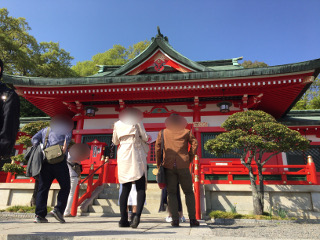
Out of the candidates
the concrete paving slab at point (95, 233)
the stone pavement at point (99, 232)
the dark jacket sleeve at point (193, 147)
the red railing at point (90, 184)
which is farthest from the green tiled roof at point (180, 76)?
the concrete paving slab at point (95, 233)

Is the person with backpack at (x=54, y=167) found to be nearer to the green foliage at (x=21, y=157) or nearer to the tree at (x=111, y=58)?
the green foliage at (x=21, y=157)

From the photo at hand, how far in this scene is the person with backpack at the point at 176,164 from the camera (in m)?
3.36

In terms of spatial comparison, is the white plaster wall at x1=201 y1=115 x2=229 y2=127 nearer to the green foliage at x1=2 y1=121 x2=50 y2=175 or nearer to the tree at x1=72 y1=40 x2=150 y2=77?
the green foliage at x1=2 y1=121 x2=50 y2=175

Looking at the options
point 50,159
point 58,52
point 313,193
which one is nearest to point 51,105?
point 50,159

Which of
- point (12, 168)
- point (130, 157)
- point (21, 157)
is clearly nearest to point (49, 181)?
point (130, 157)

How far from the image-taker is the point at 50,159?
350 centimetres

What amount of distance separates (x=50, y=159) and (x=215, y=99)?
319 inches

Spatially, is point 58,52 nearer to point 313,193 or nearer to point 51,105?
point 51,105

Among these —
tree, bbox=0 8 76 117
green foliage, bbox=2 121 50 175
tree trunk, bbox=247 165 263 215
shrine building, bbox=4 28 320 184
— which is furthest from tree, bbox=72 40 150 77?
tree trunk, bbox=247 165 263 215

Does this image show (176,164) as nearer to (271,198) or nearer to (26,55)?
(271,198)

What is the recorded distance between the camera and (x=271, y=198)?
23.0 feet

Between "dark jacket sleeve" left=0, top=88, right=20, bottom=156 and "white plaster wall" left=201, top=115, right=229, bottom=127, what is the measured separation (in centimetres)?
862

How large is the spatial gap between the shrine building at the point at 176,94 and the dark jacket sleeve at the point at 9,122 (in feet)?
23.4

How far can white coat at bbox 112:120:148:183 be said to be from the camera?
3162 millimetres
